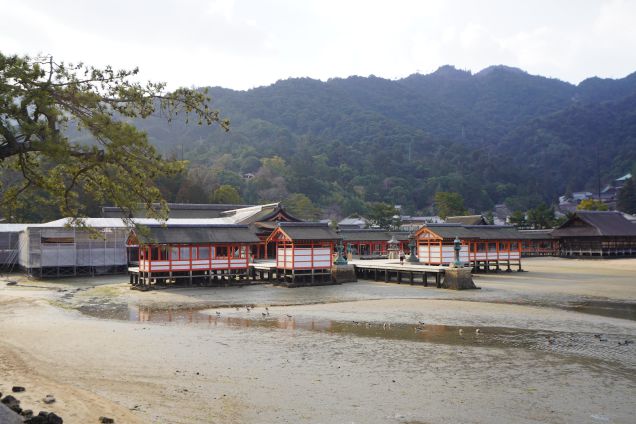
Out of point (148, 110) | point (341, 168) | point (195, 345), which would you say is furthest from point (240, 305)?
Result: point (341, 168)

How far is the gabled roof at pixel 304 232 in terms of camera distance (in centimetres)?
3291

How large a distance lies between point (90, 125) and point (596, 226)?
5936 cm

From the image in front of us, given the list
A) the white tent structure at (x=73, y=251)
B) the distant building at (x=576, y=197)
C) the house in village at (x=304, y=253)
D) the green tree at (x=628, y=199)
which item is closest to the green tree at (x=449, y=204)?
the green tree at (x=628, y=199)

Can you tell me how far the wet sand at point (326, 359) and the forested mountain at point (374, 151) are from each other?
5337cm

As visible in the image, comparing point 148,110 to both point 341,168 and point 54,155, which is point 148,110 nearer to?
point 54,155

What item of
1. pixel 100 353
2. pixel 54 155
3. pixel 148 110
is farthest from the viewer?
pixel 100 353

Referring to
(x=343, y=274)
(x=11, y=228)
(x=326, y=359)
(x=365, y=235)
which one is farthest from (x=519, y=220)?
(x=326, y=359)

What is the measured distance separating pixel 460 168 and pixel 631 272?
3704 inches

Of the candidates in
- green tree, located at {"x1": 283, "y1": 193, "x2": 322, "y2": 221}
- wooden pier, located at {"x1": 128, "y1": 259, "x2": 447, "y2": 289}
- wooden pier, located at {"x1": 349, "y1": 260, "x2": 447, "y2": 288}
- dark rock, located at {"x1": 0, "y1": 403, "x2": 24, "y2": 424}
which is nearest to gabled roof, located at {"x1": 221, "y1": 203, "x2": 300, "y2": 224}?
wooden pier, located at {"x1": 128, "y1": 259, "x2": 447, "y2": 289}

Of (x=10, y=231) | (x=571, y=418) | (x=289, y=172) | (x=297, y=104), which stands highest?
(x=297, y=104)

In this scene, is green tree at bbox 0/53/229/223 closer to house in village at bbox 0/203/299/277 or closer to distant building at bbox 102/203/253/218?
house in village at bbox 0/203/299/277

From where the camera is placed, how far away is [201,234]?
1268 inches

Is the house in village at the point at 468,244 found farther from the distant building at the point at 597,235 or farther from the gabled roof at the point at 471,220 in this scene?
the distant building at the point at 597,235

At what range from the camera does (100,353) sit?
1409 cm
